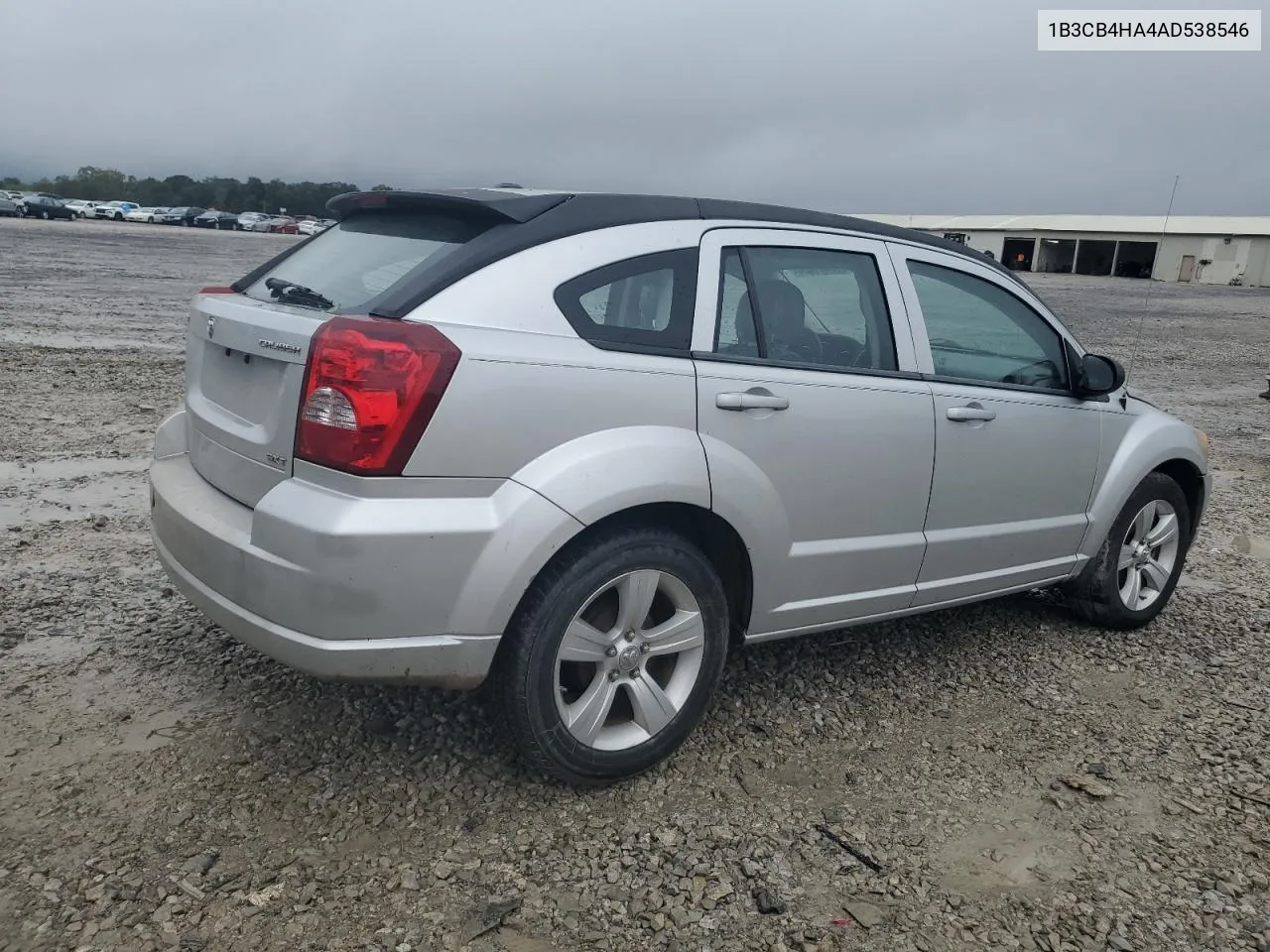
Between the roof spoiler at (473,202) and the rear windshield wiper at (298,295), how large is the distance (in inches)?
16.5

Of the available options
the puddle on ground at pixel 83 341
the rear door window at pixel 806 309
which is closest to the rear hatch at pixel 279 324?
the rear door window at pixel 806 309

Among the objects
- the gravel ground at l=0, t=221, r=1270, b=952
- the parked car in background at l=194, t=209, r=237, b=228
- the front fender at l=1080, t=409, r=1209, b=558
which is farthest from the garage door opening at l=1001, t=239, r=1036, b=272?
the gravel ground at l=0, t=221, r=1270, b=952

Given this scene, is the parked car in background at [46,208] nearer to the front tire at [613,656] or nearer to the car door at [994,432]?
the car door at [994,432]

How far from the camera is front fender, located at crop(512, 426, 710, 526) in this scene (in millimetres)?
2736

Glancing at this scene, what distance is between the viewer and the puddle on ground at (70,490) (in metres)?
5.29

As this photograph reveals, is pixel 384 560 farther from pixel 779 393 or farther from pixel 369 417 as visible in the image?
pixel 779 393

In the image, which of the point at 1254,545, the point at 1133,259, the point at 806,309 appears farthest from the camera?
the point at 1133,259

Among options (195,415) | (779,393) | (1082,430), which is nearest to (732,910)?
(779,393)

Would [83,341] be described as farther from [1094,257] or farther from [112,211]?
[1094,257]

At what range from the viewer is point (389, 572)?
2.58 m

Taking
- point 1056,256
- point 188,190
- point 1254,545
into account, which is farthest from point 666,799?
point 188,190

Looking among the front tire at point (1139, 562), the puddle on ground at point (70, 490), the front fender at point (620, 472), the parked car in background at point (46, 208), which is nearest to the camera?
the front fender at point (620, 472)

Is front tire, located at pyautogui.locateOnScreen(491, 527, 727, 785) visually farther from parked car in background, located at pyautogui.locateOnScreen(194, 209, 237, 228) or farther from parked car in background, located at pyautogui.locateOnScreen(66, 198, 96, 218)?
parked car in background, located at pyautogui.locateOnScreen(194, 209, 237, 228)

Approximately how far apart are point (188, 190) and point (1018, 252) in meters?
82.0
